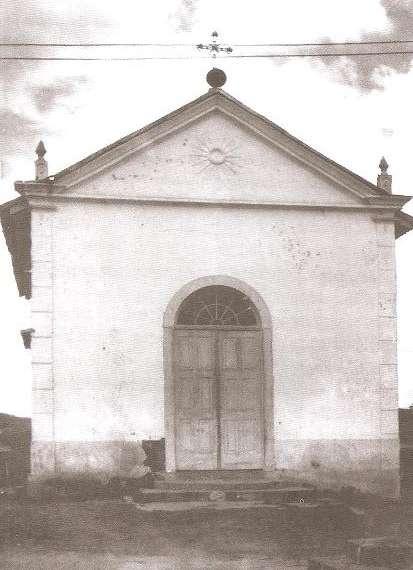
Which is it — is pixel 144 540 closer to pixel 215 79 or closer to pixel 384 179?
pixel 384 179

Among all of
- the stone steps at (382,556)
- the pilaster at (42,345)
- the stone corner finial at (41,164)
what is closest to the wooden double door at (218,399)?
the pilaster at (42,345)

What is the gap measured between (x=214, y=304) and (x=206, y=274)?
560 mm

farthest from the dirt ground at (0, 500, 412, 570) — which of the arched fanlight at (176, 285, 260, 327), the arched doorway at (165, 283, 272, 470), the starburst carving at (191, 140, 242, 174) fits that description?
the starburst carving at (191, 140, 242, 174)

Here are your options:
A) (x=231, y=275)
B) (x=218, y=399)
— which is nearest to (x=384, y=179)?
(x=231, y=275)

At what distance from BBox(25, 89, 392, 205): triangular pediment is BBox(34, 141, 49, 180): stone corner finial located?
0.86 ft

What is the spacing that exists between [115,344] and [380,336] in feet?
15.7

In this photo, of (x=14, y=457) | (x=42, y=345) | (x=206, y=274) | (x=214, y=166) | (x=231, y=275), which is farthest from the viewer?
(x=14, y=457)

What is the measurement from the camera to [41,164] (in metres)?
15.3

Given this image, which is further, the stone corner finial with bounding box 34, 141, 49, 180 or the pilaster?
the stone corner finial with bounding box 34, 141, 49, 180

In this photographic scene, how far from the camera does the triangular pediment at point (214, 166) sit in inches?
603

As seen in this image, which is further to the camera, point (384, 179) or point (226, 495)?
point (384, 179)

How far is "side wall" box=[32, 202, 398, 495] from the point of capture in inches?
581

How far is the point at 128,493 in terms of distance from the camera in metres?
14.2

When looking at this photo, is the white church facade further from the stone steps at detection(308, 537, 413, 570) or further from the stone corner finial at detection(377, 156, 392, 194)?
the stone steps at detection(308, 537, 413, 570)
